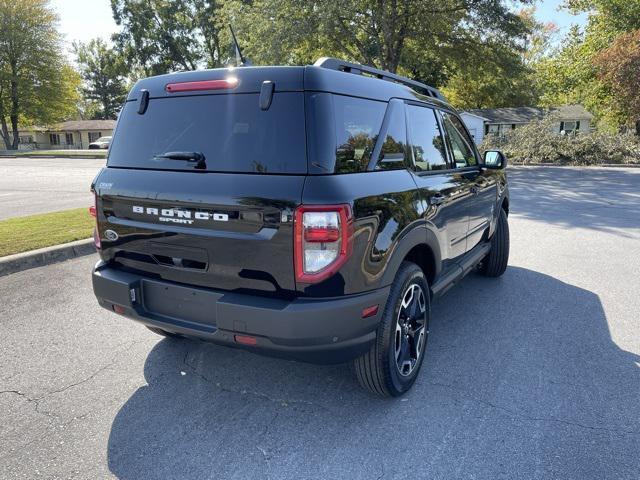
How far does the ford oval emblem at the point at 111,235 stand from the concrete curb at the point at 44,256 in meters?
3.25

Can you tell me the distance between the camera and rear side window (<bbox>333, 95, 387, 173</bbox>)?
8.09 ft

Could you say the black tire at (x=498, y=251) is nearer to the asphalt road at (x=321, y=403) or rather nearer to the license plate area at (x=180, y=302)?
the asphalt road at (x=321, y=403)

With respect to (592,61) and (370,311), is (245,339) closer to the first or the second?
(370,311)

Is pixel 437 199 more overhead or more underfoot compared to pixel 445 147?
more underfoot

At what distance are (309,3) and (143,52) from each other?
1152 inches

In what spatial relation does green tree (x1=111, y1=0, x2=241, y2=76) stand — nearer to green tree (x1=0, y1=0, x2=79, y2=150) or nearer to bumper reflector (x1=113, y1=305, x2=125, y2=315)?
green tree (x1=0, y1=0, x2=79, y2=150)

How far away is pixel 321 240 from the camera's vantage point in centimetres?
228

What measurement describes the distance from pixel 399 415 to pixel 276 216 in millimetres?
1456

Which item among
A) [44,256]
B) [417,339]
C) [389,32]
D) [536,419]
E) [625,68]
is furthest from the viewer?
[625,68]

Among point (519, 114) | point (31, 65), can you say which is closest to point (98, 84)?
point (31, 65)

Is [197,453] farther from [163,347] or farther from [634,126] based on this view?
[634,126]

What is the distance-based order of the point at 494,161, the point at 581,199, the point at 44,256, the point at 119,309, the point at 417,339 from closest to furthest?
the point at 119,309, the point at 417,339, the point at 494,161, the point at 44,256, the point at 581,199

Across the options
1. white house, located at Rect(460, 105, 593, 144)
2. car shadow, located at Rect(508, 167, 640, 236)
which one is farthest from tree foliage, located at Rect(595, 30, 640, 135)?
car shadow, located at Rect(508, 167, 640, 236)

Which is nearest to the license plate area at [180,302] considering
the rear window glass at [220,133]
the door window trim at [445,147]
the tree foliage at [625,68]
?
the rear window glass at [220,133]
